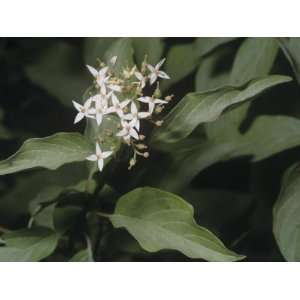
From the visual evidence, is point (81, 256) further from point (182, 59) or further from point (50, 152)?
point (182, 59)

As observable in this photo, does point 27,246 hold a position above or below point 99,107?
below

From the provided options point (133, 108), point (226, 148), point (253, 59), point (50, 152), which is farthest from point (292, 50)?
point (50, 152)

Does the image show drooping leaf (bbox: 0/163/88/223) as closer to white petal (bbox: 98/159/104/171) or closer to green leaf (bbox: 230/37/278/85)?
white petal (bbox: 98/159/104/171)

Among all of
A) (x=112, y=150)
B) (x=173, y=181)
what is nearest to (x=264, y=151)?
(x=173, y=181)

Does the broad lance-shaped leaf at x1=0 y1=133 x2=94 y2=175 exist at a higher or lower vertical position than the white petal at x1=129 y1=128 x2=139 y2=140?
lower

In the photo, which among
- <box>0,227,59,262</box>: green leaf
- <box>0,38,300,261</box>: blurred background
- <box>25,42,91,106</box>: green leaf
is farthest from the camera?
<box>25,42,91,106</box>: green leaf

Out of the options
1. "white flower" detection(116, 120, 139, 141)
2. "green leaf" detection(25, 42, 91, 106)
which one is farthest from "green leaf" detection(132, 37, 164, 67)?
"white flower" detection(116, 120, 139, 141)

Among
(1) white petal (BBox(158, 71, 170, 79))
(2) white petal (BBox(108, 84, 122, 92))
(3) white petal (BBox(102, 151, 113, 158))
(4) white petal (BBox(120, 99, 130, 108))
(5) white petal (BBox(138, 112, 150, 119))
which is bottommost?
(3) white petal (BBox(102, 151, 113, 158))
